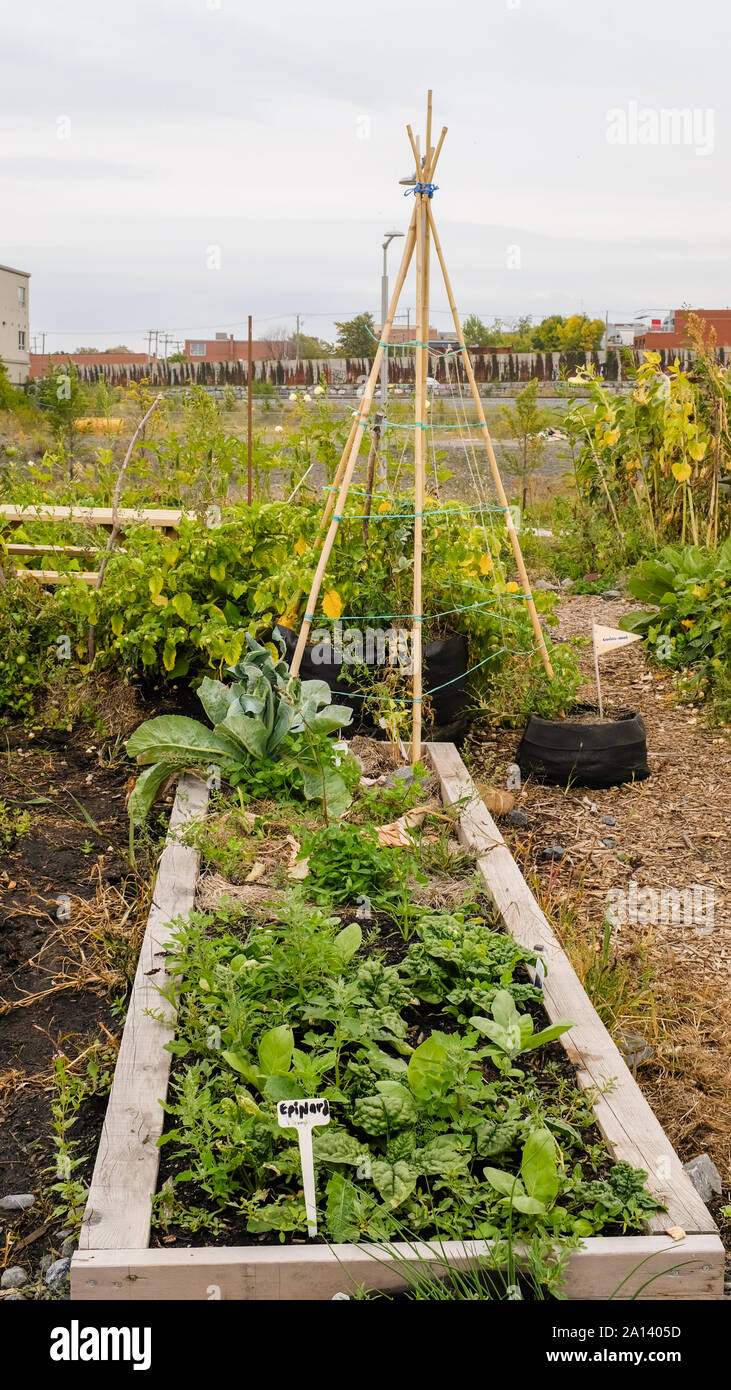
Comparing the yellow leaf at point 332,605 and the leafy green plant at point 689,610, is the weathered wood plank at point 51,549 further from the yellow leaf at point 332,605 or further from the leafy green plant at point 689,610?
the leafy green plant at point 689,610

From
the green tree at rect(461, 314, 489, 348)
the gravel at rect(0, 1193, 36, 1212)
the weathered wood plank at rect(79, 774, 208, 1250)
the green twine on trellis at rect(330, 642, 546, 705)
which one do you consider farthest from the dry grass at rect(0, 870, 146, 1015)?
the green tree at rect(461, 314, 489, 348)

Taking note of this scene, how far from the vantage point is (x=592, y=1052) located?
7.97ft

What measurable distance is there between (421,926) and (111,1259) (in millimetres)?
1181

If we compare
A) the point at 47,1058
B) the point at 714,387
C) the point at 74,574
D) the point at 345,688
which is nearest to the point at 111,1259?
the point at 47,1058

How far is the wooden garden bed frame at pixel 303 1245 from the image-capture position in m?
1.81

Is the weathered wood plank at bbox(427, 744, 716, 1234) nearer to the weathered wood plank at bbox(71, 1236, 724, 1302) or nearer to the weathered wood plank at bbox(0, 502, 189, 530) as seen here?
the weathered wood plank at bbox(71, 1236, 724, 1302)

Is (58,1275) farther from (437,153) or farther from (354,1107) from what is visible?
(437,153)

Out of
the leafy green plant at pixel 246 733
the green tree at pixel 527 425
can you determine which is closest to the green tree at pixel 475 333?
the green tree at pixel 527 425

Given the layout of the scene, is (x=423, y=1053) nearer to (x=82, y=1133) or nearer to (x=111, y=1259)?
(x=111, y=1259)

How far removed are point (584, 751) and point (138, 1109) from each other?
270 centimetres

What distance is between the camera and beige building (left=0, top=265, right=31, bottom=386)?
3838 centimetres

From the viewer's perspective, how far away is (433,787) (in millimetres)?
4207

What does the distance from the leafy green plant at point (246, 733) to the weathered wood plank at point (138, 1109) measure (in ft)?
2.27

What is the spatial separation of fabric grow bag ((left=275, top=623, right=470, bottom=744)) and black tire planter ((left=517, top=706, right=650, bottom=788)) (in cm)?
39
